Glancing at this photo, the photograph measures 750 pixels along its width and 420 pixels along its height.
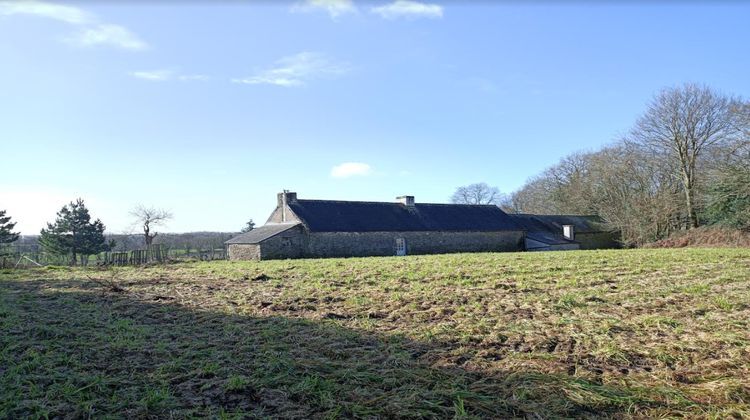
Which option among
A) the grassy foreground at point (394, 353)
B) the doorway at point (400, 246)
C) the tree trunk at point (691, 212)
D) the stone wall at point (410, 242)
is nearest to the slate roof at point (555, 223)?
the stone wall at point (410, 242)

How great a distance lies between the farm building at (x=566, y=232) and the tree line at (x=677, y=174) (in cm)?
190

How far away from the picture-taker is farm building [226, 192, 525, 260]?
30859mm

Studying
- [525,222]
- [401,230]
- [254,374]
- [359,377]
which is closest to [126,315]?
[254,374]

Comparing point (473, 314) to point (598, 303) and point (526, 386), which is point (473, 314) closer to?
point (598, 303)

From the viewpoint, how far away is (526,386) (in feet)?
14.2

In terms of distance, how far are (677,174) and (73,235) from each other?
51282mm

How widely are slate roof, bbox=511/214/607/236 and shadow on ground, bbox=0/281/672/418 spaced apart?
37.5m

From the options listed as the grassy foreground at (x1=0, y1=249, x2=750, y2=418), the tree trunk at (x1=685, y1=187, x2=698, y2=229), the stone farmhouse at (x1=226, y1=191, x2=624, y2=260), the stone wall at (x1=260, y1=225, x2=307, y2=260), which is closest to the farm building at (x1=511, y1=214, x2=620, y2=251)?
the stone farmhouse at (x1=226, y1=191, x2=624, y2=260)

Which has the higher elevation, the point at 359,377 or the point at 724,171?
the point at 724,171

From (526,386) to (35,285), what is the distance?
1661 cm

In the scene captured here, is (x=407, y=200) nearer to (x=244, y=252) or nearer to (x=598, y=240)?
(x=244, y=252)

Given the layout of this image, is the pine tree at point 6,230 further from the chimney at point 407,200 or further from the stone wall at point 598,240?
the stone wall at point 598,240

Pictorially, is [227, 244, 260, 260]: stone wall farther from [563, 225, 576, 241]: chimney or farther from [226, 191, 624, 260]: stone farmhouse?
[563, 225, 576, 241]: chimney

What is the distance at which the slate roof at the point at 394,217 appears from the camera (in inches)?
1293
